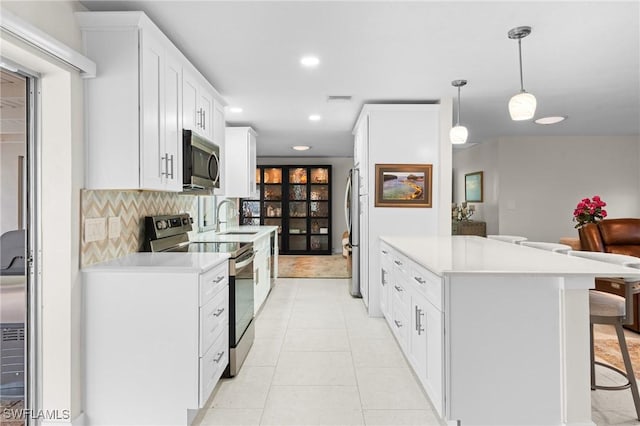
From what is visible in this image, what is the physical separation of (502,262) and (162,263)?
75.8 inches

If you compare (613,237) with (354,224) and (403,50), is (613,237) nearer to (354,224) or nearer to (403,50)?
(354,224)

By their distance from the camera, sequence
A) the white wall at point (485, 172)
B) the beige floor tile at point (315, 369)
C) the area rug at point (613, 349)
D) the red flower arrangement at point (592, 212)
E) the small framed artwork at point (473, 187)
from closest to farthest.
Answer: the beige floor tile at point (315, 369) → the area rug at point (613, 349) → the red flower arrangement at point (592, 212) → the white wall at point (485, 172) → the small framed artwork at point (473, 187)

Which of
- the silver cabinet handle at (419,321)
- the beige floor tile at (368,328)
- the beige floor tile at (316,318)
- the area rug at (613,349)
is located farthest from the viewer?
the beige floor tile at (316,318)

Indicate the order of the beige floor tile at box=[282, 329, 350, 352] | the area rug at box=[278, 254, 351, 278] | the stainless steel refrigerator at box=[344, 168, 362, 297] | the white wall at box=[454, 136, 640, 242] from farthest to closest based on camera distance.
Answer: the white wall at box=[454, 136, 640, 242], the area rug at box=[278, 254, 351, 278], the stainless steel refrigerator at box=[344, 168, 362, 297], the beige floor tile at box=[282, 329, 350, 352]

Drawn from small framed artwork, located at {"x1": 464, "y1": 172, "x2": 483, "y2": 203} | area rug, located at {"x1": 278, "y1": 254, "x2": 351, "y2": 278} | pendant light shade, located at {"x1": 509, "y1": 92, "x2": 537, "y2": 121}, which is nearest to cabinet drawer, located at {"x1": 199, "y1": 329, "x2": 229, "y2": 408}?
pendant light shade, located at {"x1": 509, "y1": 92, "x2": 537, "y2": 121}

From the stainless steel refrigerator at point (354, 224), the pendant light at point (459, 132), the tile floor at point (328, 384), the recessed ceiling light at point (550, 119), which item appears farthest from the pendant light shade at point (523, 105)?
the recessed ceiling light at point (550, 119)

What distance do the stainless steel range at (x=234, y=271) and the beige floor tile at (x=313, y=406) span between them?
435mm

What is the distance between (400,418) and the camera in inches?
81.0

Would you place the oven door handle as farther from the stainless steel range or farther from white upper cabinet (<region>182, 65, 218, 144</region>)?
white upper cabinet (<region>182, 65, 218, 144</region>)

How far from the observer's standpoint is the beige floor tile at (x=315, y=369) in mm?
2484

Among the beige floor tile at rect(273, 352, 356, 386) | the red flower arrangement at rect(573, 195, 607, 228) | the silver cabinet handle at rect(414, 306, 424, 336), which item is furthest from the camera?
the red flower arrangement at rect(573, 195, 607, 228)

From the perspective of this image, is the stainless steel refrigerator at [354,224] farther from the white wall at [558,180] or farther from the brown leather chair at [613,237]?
the white wall at [558,180]

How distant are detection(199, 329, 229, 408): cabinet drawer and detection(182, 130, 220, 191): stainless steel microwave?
1.10 metres

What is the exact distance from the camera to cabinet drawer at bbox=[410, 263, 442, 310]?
1892 millimetres
